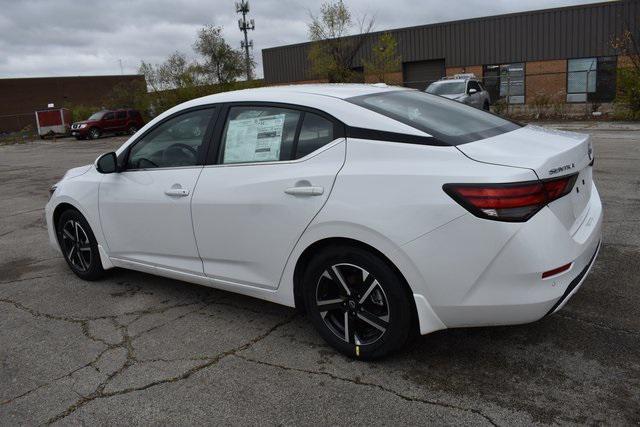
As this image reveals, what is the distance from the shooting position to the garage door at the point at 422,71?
35825 mm

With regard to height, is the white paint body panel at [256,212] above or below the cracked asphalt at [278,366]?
above

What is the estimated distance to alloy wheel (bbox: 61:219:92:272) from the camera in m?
4.93

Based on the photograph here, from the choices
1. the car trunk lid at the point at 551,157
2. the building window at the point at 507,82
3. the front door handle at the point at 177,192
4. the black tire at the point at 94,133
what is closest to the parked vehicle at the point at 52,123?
the black tire at the point at 94,133

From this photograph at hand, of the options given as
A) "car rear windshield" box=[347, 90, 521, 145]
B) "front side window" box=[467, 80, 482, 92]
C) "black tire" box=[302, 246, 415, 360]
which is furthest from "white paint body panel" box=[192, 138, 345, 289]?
"front side window" box=[467, 80, 482, 92]

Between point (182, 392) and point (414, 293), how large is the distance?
54.7 inches

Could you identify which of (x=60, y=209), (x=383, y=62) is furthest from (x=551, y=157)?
(x=383, y=62)

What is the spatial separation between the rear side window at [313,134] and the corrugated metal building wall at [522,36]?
30554 millimetres

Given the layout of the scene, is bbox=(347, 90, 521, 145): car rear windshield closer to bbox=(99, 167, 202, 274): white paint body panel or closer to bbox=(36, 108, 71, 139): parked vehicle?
bbox=(99, 167, 202, 274): white paint body panel

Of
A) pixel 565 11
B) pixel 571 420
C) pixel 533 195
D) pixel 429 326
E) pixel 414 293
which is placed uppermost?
pixel 565 11

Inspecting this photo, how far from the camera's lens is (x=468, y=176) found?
275 cm

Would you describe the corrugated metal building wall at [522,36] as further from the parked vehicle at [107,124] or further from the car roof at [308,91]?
the car roof at [308,91]

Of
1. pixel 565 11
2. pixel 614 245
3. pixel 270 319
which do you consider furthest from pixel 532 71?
pixel 270 319

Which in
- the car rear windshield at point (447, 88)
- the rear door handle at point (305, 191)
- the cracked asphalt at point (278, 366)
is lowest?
the cracked asphalt at point (278, 366)

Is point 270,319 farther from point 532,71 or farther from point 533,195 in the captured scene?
point 532,71
